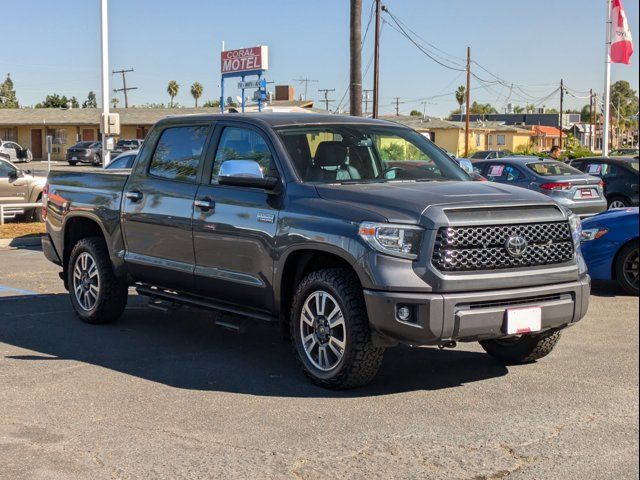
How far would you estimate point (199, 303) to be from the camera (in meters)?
7.49

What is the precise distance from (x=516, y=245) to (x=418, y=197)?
28.0 inches

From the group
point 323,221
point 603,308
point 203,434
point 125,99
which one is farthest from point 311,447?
point 125,99

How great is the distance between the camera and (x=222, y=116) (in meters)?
7.64

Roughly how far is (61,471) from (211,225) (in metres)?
2.83

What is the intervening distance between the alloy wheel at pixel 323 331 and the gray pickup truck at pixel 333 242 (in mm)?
11

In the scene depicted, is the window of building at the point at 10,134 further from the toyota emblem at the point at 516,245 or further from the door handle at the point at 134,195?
the toyota emblem at the point at 516,245

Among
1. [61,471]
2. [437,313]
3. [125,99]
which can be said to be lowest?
[61,471]

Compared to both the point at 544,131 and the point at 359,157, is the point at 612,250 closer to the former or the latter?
the point at 359,157

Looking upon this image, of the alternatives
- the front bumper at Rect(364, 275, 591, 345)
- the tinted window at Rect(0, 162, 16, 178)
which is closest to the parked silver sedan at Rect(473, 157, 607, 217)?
the tinted window at Rect(0, 162, 16, 178)

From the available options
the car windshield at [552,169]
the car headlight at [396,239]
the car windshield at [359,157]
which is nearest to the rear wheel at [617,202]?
the car windshield at [552,169]

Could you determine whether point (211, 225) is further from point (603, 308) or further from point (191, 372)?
point (603, 308)

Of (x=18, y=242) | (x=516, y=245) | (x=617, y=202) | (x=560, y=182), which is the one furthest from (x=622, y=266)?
(x=617, y=202)

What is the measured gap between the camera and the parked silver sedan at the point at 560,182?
17.5 metres

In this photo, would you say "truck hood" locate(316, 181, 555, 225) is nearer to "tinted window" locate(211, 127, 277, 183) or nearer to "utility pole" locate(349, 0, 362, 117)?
"tinted window" locate(211, 127, 277, 183)
